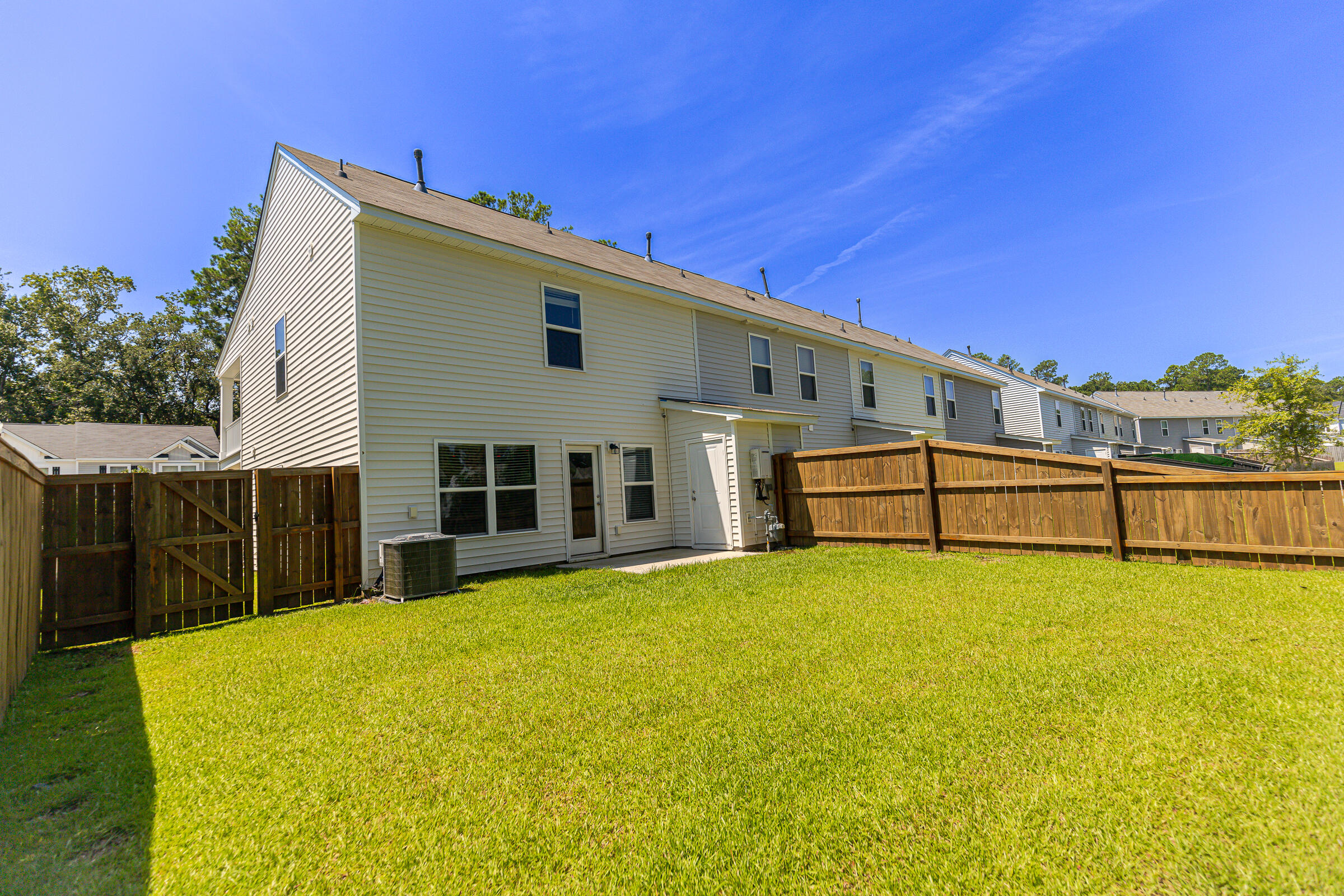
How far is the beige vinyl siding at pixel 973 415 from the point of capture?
2239 cm

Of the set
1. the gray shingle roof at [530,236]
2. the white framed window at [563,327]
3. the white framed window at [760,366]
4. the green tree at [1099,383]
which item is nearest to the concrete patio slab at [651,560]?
the white framed window at [563,327]

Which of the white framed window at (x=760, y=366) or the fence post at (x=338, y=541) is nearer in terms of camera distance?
the fence post at (x=338, y=541)

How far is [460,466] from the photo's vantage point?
8812 millimetres

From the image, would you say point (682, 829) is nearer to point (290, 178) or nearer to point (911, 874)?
point (911, 874)

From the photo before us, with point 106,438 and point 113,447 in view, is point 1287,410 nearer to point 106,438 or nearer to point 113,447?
point 113,447

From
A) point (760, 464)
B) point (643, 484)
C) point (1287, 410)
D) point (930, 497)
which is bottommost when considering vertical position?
point (930, 497)

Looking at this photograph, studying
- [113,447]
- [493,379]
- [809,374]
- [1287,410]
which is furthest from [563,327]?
[113,447]

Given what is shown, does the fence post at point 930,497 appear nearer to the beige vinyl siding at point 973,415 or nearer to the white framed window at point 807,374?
the white framed window at point 807,374

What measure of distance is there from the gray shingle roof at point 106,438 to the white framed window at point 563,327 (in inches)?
1258

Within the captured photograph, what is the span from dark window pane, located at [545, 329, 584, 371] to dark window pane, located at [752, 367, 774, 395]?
5.29 m

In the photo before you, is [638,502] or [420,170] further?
[420,170]

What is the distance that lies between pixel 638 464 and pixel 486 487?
3.32 m

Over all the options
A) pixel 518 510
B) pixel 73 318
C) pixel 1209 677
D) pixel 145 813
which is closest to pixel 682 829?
pixel 145 813

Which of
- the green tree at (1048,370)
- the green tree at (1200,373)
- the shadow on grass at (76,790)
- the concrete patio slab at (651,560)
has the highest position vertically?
the green tree at (1048,370)
